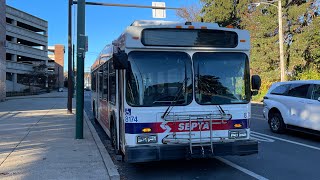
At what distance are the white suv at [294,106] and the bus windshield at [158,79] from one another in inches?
221

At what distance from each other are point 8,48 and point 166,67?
65.5 metres

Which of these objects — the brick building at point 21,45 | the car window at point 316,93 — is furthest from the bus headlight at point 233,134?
the brick building at point 21,45

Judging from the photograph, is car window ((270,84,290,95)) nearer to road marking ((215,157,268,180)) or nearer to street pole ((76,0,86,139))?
road marking ((215,157,268,180))

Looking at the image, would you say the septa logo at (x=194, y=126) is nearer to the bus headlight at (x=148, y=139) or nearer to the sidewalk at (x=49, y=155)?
the bus headlight at (x=148, y=139)

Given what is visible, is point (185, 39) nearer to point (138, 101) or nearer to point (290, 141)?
point (138, 101)

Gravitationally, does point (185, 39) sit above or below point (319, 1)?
below

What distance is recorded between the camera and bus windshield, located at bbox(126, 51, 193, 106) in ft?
23.2

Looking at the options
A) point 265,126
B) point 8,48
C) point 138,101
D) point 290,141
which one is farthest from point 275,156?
point 8,48

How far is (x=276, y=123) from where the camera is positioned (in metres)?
13.1

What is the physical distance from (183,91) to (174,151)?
3.64 feet

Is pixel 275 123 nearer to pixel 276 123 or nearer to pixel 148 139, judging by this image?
pixel 276 123

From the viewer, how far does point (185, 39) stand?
24.1 feet

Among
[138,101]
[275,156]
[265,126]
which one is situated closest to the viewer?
[138,101]

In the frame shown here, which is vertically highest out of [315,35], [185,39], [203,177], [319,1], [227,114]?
[319,1]
